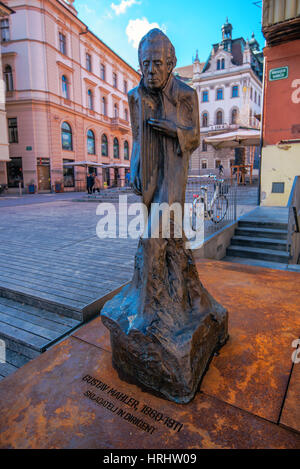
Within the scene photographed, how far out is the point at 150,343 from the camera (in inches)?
71.7

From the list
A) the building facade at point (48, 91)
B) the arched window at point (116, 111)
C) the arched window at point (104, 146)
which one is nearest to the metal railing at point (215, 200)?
the building facade at point (48, 91)

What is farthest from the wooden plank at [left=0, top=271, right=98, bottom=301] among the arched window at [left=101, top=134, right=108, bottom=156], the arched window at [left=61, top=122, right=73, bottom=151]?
the arched window at [left=101, top=134, right=108, bottom=156]

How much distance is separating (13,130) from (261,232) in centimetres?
2352

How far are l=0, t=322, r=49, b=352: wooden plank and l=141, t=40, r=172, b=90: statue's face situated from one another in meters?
2.27

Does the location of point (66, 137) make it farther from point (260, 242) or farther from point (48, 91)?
point (260, 242)

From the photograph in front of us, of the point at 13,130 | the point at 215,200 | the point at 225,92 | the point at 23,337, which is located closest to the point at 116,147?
the point at 13,130

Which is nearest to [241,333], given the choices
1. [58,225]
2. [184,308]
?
[184,308]

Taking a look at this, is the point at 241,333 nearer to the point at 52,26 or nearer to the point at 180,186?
the point at 180,186

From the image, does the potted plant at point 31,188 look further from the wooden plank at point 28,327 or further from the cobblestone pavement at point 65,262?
the wooden plank at point 28,327

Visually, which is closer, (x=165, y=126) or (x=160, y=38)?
(x=160, y=38)

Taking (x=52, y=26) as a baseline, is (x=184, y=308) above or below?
below

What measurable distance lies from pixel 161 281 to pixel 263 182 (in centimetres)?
901

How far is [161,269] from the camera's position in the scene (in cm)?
195

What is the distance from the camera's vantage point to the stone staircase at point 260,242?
6035 millimetres
